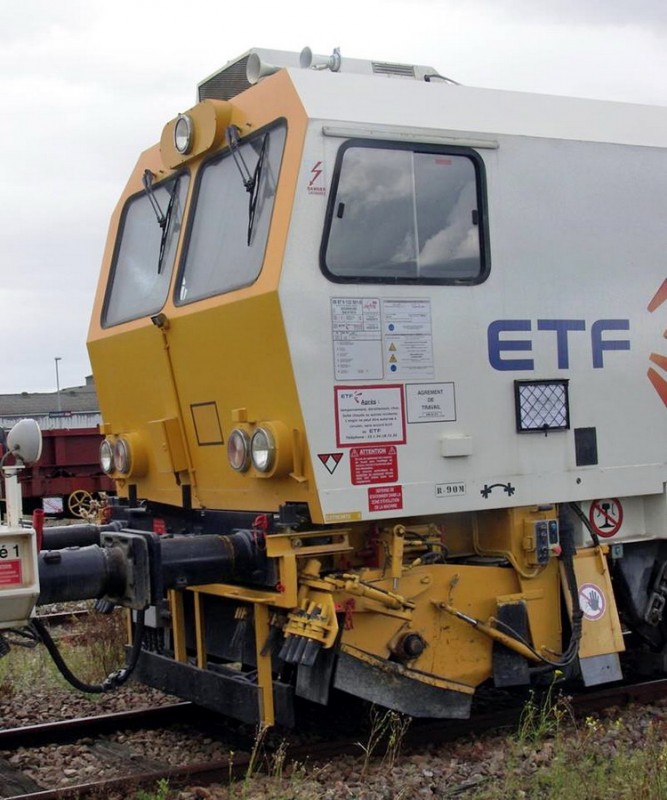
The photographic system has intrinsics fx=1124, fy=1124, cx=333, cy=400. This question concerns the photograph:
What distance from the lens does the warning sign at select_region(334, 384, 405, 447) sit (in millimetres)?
5242

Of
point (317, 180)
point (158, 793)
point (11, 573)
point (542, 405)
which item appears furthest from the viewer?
point (542, 405)

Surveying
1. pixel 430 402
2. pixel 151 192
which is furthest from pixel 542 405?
pixel 151 192

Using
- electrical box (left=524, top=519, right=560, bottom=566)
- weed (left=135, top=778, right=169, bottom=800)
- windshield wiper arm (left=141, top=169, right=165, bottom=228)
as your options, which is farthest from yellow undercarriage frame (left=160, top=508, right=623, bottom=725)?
windshield wiper arm (left=141, top=169, right=165, bottom=228)

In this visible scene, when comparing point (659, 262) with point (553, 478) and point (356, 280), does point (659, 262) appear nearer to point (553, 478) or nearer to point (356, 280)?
point (553, 478)

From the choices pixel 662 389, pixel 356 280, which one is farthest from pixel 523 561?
pixel 356 280

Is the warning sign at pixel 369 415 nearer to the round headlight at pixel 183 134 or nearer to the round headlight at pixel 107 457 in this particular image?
the round headlight at pixel 183 134

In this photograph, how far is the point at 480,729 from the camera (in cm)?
606

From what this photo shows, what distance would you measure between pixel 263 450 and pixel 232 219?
4.16 feet

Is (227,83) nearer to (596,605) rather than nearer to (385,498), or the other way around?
(385,498)

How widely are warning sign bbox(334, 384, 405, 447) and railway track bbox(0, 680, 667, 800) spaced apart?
5.21 feet

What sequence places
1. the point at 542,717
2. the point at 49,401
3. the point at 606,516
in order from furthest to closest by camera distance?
the point at 49,401 < the point at 606,516 < the point at 542,717

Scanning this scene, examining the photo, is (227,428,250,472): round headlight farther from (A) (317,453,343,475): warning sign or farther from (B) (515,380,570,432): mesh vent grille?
(B) (515,380,570,432): mesh vent grille

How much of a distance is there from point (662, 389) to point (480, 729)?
2.13m

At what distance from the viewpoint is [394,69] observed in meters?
6.46
